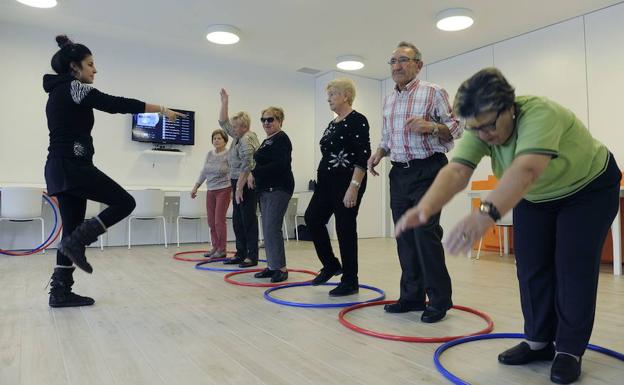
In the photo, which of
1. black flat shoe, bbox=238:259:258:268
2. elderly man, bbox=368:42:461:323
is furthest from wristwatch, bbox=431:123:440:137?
black flat shoe, bbox=238:259:258:268

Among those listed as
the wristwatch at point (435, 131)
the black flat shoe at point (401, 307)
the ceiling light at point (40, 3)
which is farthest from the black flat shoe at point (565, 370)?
the ceiling light at point (40, 3)

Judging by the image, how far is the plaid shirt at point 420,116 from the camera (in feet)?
7.86

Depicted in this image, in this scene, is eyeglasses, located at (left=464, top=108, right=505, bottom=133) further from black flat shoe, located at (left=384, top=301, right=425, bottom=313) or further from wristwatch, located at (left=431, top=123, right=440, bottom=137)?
black flat shoe, located at (left=384, top=301, right=425, bottom=313)

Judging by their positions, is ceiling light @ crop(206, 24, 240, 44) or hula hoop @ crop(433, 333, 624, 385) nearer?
hula hoop @ crop(433, 333, 624, 385)

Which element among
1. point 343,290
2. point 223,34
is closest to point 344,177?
point 343,290

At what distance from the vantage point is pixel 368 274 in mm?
4062

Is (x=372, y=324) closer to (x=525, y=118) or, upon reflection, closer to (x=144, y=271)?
(x=525, y=118)

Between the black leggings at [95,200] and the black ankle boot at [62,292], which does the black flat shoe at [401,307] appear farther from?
the black ankle boot at [62,292]

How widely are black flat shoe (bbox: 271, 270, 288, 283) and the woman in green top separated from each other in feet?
6.54

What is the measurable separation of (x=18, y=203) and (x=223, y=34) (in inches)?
129

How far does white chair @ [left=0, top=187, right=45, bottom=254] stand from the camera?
5.04 m

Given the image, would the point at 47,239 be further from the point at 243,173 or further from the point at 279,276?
the point at 279,276

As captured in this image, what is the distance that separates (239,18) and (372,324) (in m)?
4.70

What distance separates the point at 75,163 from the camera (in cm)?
254
